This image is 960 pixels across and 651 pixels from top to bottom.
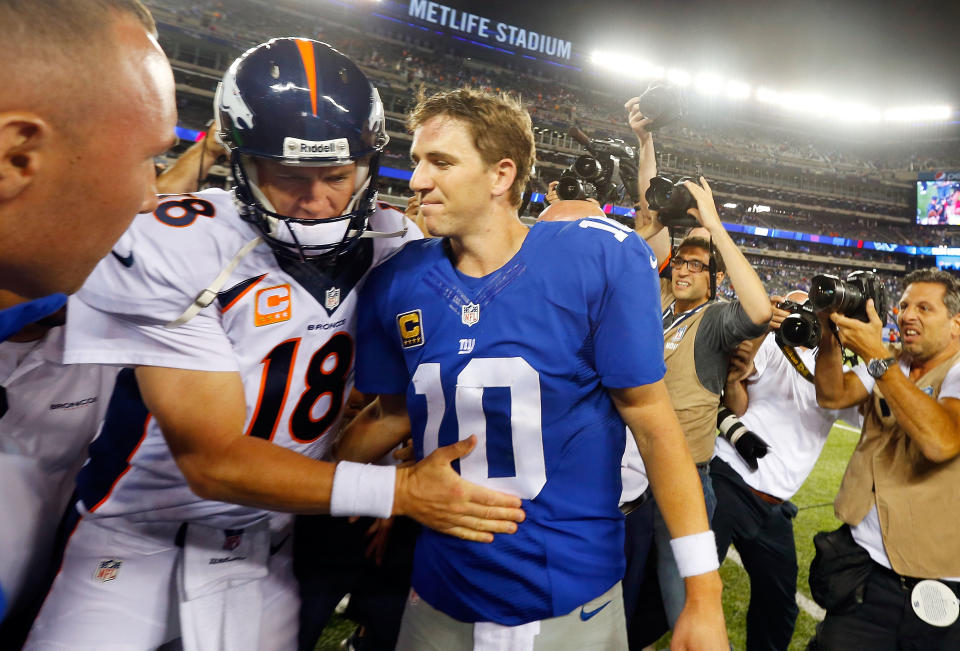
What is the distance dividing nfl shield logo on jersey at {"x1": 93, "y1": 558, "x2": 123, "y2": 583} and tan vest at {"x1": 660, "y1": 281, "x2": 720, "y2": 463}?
Result: 8.36ft

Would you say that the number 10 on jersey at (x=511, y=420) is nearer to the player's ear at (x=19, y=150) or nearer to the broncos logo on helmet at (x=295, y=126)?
the broncos logo on helmet at (x=295, y=126)

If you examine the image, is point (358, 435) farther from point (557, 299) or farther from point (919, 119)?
point (919, 119)

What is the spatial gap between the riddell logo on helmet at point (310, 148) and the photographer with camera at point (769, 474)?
2.42 m

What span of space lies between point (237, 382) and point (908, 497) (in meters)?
2.62

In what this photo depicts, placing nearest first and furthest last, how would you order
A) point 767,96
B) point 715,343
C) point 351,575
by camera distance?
point 351,575 < point 715,343 < point 767,96

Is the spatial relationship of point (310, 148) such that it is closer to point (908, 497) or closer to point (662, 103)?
point (662, 103)

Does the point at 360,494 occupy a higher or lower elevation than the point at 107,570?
higher

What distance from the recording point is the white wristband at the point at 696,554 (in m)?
1.23

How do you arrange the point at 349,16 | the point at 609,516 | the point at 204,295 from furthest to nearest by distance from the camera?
1. the point at 349,16
2. the point at 609,516
3. the point at 204,295

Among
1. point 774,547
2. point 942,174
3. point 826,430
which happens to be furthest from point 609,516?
point 942,174

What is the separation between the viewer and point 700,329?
9.85ft

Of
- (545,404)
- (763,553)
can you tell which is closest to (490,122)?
(545,404)

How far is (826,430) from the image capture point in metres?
3.19

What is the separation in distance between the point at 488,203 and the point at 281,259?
0.62m
